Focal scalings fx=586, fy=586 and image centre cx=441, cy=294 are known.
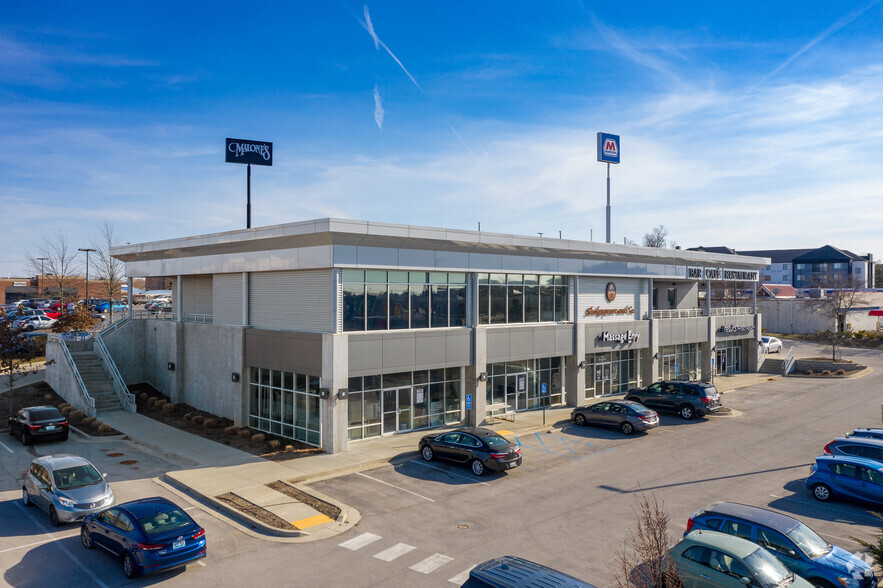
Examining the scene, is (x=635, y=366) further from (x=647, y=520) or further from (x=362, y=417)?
(x=647, y=520)

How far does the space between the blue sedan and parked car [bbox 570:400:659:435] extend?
1983 cm

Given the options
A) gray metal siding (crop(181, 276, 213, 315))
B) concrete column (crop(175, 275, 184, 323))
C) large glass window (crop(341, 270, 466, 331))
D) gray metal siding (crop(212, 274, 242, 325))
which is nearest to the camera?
large glass window (crop(341, 270, 466, 331))

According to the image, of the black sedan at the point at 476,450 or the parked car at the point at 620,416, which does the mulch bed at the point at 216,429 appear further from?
the parked car at the point at 620,416

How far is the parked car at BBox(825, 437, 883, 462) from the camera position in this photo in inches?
769

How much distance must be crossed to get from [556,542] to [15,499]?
1682 cm

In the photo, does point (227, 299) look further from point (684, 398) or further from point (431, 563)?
point (684, 398)

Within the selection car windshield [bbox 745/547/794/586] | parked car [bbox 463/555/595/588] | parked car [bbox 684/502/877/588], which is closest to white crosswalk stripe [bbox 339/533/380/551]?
parked car [bbox 463/555/595/588]

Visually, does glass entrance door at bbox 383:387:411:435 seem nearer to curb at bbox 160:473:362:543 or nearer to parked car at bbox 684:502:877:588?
curb at bbox 160:473:362:543

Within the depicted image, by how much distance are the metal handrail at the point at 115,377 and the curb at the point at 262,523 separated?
15106mm

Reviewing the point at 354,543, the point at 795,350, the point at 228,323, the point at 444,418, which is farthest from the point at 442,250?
the point at 795,350

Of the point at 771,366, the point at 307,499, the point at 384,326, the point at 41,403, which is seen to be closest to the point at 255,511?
the point at 307,499

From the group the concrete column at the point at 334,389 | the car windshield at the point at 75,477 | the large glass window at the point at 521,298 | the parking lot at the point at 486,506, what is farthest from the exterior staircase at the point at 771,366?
the car windshield at the point at 75,477

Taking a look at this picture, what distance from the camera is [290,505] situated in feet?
58.1

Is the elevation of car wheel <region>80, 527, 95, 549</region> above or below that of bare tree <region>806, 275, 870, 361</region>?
below
